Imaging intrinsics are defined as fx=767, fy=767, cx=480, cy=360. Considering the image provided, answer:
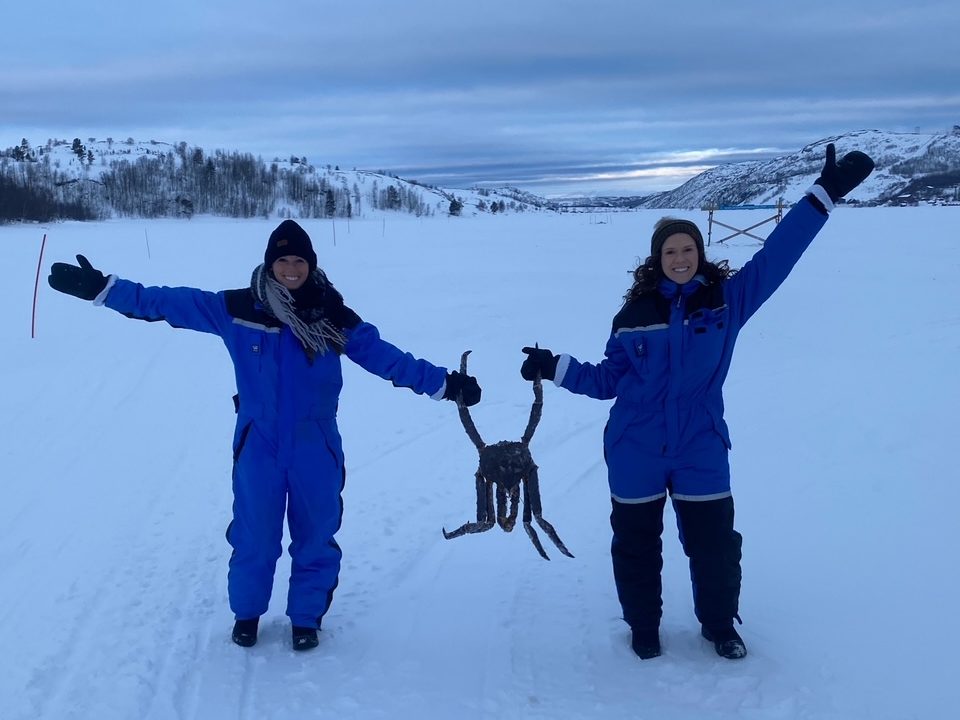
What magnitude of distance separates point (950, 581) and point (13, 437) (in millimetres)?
6516

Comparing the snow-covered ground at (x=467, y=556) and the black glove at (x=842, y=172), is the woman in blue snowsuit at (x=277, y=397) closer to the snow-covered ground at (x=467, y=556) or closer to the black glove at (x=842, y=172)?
the snow-covered ground at (x=467, y=556)

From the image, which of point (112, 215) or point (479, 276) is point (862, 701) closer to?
point (479, 276)

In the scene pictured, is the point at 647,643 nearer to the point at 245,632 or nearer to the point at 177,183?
the point at 245,632

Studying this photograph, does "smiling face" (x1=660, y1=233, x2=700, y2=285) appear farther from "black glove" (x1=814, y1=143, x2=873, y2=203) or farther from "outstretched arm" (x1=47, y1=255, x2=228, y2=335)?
"outstretched arm" (x1=47, y1=255, x2=228, y2=335)

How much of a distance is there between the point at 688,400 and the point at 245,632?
2.12 metres

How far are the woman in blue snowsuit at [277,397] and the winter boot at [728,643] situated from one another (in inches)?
65.7

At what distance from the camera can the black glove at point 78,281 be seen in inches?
119

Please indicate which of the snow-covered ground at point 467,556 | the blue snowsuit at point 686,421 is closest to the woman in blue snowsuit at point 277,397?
the snow-covered ground at point 467,556

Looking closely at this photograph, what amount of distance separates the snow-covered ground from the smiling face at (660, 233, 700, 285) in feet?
5.15

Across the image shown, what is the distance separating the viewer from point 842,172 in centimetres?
307

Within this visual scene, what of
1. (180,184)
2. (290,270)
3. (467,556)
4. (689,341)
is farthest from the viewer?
(180,184)

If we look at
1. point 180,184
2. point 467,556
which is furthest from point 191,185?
point 467,556

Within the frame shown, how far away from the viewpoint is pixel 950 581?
11.8ft

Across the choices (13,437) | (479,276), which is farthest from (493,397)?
(479,276)
